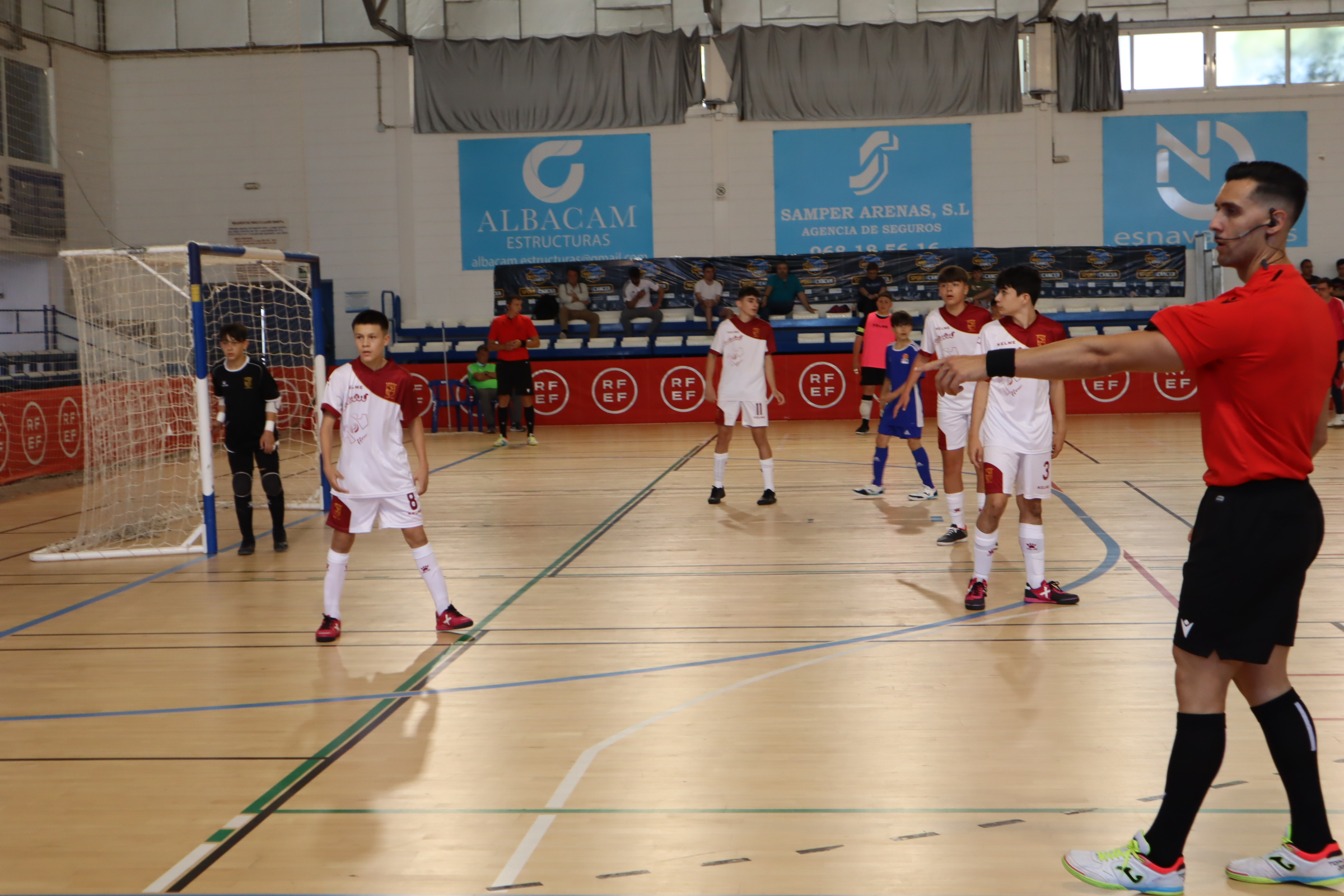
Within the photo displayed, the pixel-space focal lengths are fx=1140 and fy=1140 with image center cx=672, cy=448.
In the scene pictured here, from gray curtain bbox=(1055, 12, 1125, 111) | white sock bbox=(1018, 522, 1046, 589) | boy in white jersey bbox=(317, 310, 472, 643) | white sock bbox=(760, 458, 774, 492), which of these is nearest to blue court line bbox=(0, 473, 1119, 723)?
white sock bbox=(1018, 522, 1046, 589)

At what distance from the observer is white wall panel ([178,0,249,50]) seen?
23.3 metres

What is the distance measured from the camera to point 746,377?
431 inches

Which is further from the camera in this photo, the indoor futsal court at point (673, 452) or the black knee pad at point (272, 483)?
the black knee pad at point (272, 483)

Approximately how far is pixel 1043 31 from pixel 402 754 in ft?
68.2

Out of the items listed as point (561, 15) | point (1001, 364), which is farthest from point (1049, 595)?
point (561, 15)

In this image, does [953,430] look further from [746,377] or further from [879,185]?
[879,185]

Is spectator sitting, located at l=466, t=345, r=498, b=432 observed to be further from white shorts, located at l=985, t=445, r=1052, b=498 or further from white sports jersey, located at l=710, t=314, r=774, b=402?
white shorts, located at l=985, t=445, r=1052, b=498

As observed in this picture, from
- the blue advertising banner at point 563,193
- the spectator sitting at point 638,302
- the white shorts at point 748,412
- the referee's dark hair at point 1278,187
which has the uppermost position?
the blue advertising banner at point 563,193

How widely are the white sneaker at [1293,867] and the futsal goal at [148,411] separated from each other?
7.59 meters

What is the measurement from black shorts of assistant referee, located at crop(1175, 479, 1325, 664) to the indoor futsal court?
1 centimetres

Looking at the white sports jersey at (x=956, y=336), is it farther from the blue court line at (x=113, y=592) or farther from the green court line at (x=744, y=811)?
the blue court line at (x=113, y=592)

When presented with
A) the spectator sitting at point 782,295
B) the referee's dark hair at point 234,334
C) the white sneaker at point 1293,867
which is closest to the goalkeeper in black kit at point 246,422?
the referee's dark hair at point 234,334

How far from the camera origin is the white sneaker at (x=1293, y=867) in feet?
10.4

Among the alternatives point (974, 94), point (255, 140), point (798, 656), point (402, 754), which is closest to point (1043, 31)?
point (974, 94)
